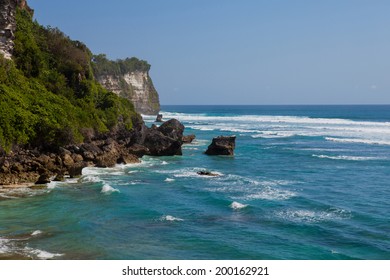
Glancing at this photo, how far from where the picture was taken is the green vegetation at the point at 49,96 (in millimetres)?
39500

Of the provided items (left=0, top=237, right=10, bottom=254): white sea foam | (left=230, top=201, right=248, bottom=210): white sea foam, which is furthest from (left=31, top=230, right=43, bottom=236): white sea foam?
(left=230, top=201, right=248, bottom=210): white sea foam

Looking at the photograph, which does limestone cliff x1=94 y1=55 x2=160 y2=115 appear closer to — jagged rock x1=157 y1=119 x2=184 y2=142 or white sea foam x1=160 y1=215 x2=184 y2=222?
jagged rock x1=157 y1=119 x2=184 y2=142

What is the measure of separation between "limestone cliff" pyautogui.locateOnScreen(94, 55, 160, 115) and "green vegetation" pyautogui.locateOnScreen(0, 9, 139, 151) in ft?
234

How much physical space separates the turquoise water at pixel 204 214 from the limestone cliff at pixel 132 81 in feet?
316

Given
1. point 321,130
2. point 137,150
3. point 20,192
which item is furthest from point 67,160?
point 321,130

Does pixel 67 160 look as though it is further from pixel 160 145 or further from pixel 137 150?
pixel 160 145

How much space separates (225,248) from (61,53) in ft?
144

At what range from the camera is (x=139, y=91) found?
6609 inches

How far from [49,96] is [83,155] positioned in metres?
8.42

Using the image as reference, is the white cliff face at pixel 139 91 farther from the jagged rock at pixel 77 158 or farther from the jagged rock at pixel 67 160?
the jagged rock at pixel 67 160

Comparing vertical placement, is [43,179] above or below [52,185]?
above

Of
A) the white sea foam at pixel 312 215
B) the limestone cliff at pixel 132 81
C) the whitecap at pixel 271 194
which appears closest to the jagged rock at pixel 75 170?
the whitecap at pixel 271 194

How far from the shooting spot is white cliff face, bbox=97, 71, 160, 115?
15288 cm
